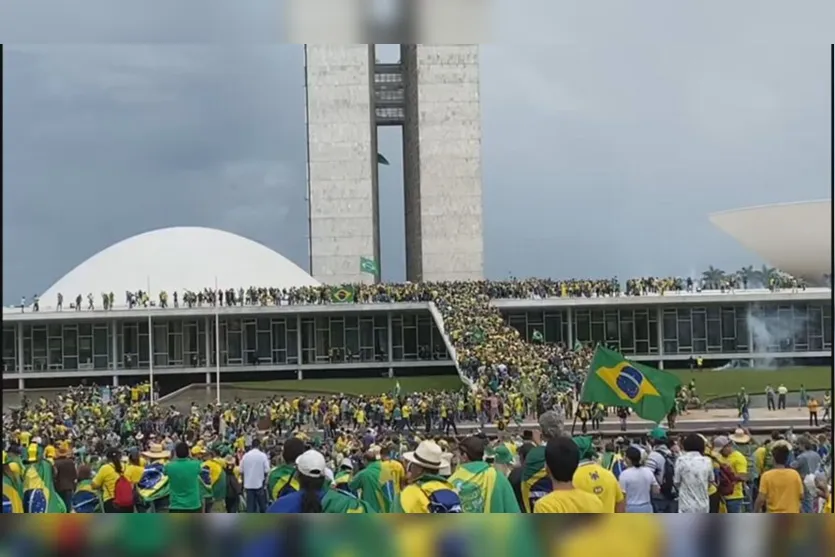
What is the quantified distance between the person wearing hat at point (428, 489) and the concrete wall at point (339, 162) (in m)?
48.2

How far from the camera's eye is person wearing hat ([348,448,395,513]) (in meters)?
5.94

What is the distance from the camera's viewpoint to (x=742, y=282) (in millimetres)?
39219

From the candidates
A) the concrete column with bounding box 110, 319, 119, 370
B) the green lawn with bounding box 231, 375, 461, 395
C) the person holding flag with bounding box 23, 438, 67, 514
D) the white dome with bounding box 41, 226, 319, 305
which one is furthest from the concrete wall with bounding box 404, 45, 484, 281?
the person holding flag with bounding box 23, 438, 67, 514

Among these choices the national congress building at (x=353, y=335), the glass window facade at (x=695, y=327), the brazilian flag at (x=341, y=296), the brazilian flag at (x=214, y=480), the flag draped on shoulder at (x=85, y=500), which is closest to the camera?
the flag draped on shoulder at (x=85, y=500)

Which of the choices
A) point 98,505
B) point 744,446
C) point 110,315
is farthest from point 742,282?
point 98,505

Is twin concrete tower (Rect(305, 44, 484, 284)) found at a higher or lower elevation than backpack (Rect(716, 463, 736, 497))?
higher

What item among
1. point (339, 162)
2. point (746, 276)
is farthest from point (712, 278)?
point (339, 162)

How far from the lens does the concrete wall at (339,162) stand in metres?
51.7

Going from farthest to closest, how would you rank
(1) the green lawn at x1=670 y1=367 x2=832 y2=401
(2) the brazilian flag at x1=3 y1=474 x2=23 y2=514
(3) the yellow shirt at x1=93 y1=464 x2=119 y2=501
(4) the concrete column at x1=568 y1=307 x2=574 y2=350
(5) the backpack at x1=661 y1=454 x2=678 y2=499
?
1. (4) the concrete column at x1=568 y1=307 x2=574 y2=350
2. (1) the green lawn at x1=670 y1=367 x2=832 y2=401
3. (3) the yellow shirt at x1=93 y1=464 x2=119 y2=501
4. (5) the backpack at x1=661 y1=454 x2=678 y2=499
5. (2) the brazilian flag at x1=3 y1=474 x2=23 y2=514

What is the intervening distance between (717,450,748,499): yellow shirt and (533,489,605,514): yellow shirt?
13.5ft

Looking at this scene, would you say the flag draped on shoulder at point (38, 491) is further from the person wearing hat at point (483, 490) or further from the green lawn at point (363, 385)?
the green lawn at point (363, 385)

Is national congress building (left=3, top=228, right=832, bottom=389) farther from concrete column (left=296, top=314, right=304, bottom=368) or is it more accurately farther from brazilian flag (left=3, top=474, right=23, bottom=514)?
brazilian flag (left=3, top=474, right=23, bottom=514)

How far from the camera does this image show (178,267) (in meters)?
48.6

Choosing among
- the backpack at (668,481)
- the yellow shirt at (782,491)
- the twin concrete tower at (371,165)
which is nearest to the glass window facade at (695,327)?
the twin concrete tower at (371,165)
